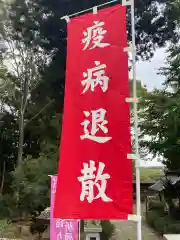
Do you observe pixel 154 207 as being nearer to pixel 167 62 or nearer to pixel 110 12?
Result: pixel 167 62

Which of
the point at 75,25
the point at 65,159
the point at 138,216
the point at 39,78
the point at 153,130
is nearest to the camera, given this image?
the point at 138,216

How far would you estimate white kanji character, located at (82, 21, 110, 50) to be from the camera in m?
3.76

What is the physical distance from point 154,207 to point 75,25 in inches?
541

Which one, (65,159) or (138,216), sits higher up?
(65,159)

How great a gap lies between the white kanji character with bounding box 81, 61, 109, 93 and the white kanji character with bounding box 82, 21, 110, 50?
21 cm

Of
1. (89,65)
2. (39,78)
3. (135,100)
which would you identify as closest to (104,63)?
(89,65)

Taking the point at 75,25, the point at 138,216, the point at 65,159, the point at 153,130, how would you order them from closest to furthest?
the point at 138,216, the point at 65,159, the point at 75,25, the point at 153,130

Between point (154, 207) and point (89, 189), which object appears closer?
point (89, 189)

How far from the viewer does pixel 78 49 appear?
3.90 metres

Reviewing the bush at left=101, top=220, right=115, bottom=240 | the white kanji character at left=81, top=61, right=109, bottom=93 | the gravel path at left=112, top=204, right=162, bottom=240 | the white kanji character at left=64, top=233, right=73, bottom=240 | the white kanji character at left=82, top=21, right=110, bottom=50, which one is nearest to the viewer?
the white kanji character at left=81, top=61, right=109, bottom=93

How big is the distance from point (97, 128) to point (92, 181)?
1.74 ft

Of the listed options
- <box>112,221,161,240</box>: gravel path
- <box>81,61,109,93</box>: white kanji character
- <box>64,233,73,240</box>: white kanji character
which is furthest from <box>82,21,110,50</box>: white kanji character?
<box>112,221,161,240</box>: gravel path

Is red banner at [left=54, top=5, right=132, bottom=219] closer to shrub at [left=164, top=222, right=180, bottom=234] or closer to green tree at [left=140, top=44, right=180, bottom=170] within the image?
green tree at [left=140, top=44, right=180, bottom=170]

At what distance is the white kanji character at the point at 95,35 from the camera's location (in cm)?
376
